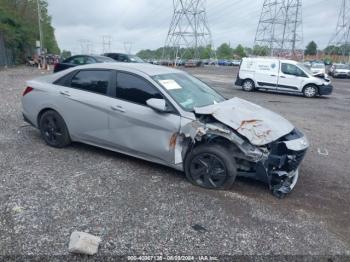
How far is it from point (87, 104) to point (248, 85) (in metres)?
13.5

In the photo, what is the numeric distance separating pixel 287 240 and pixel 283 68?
14.2m

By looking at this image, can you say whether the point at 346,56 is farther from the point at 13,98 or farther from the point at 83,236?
the point at 83,236

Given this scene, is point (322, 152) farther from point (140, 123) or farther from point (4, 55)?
point (4, 55)

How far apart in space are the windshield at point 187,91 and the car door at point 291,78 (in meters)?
11.9

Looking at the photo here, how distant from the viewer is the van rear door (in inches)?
636

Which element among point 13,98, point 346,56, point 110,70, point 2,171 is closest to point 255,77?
point 13,98

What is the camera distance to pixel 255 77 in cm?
1681

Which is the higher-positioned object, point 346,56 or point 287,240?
point 346,56

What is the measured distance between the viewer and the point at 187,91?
4.71m

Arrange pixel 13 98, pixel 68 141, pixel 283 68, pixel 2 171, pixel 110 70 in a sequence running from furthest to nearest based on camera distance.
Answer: pixel 283 68, pixel 13 98, pixel 68 141, pixel 110 70, pixel 2 171

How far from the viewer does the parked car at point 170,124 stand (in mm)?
3911

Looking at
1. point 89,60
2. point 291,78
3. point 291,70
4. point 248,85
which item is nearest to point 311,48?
point 248,85

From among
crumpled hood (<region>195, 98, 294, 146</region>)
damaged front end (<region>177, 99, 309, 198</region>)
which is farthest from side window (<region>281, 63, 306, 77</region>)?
Result: damaged front end (<region>177, 99, 309, 198</region>)

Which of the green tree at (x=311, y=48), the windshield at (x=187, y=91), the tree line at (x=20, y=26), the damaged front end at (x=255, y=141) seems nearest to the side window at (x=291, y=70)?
the windshield at (x=187, y=91)
